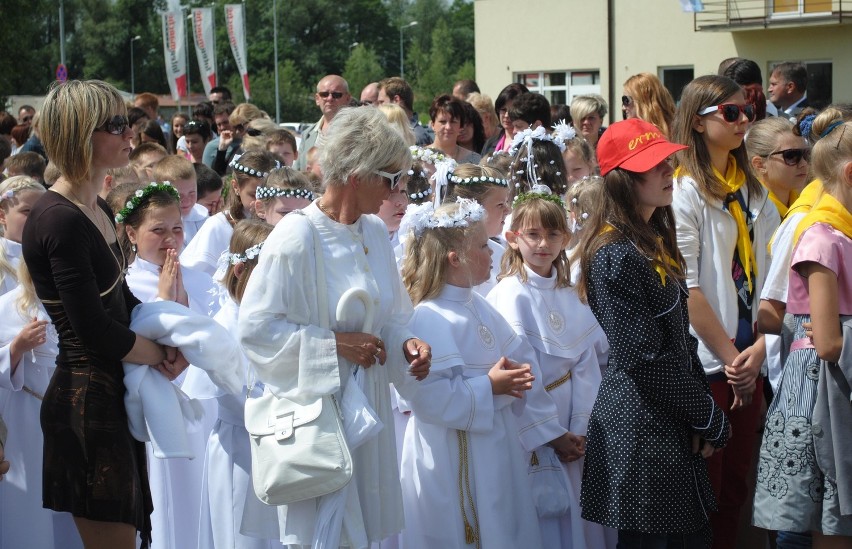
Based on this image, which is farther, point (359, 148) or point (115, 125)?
point (115, 125)

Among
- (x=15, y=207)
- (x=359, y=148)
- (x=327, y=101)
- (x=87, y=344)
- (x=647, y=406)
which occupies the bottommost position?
(x=647, y=406)

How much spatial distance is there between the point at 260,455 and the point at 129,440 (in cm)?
54

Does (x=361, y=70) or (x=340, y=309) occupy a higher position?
(x=361, y=70)

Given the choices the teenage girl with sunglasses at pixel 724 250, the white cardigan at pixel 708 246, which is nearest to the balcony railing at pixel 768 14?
the teenage girl with sunglasses at pixel 724 250

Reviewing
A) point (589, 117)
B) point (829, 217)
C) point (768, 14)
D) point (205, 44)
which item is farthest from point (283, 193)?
point (205, 44)

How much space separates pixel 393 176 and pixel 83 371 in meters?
1.31

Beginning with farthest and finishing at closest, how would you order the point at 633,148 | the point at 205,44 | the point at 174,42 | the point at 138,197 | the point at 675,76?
the point at 174,42 → the point at 205,44 → the point at 675,76 → the point at 138,197 → the point at 633,148

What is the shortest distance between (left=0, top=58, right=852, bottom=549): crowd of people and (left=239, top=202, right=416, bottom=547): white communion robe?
0.01m

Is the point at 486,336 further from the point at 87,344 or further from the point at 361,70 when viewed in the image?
the point at 361,70

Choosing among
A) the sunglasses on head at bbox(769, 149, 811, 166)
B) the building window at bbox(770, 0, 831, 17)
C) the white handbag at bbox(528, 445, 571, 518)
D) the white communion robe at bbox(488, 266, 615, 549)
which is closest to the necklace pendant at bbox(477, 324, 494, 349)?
the white communion robe at bbox(488, 266, 615, 549)

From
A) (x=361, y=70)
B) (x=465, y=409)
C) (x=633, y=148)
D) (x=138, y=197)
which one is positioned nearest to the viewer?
(x=633, y=148)

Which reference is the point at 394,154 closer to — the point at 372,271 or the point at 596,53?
the point at 372,271

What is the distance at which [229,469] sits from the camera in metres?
4.36

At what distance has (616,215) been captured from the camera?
394 cm
